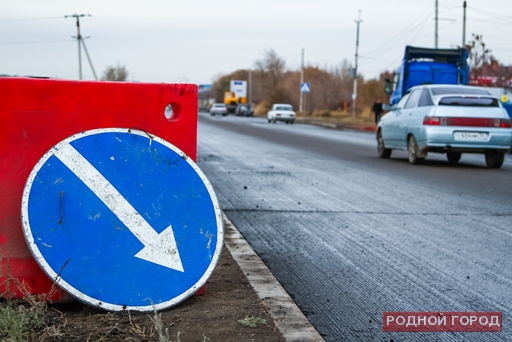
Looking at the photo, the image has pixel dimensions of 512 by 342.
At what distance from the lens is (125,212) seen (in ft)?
11.9

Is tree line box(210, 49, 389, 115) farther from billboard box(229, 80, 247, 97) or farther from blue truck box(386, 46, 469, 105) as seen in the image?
blue truck box(386, 46, 469, 105)

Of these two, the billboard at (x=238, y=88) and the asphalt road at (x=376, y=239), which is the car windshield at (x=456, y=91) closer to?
the asphalt road at (x=376, y=239)

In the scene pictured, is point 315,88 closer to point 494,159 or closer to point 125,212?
point 494,159

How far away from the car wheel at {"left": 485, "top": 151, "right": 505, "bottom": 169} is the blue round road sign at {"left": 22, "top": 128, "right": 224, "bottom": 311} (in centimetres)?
1232

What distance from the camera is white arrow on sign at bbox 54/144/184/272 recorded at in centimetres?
361

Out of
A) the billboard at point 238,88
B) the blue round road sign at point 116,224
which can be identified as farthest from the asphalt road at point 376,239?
the billboard at point 238,88

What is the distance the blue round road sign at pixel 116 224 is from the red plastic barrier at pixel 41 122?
22 centimetres

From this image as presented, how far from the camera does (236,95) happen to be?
101 metres

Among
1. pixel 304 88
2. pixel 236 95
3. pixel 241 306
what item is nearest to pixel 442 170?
pixel 241 306

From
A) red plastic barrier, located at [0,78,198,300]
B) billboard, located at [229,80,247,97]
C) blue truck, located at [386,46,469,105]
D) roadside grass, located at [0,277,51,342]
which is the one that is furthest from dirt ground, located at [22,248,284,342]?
billboard, located at [229,80,247,97]

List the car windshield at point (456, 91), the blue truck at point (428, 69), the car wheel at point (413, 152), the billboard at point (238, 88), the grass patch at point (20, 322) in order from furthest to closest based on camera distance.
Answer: the billboard at point (238, 88) → the blue truck at point (428, 69) → the car windshield at point (456, 91) → the car wheel at point (413, 152) → the grass patch at point (20, 322)

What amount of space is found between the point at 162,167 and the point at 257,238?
2920 mm

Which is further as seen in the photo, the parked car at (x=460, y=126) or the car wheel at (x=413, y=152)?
the car wheel at (x=413, y=152)

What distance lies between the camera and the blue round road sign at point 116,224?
3537 millimetres
